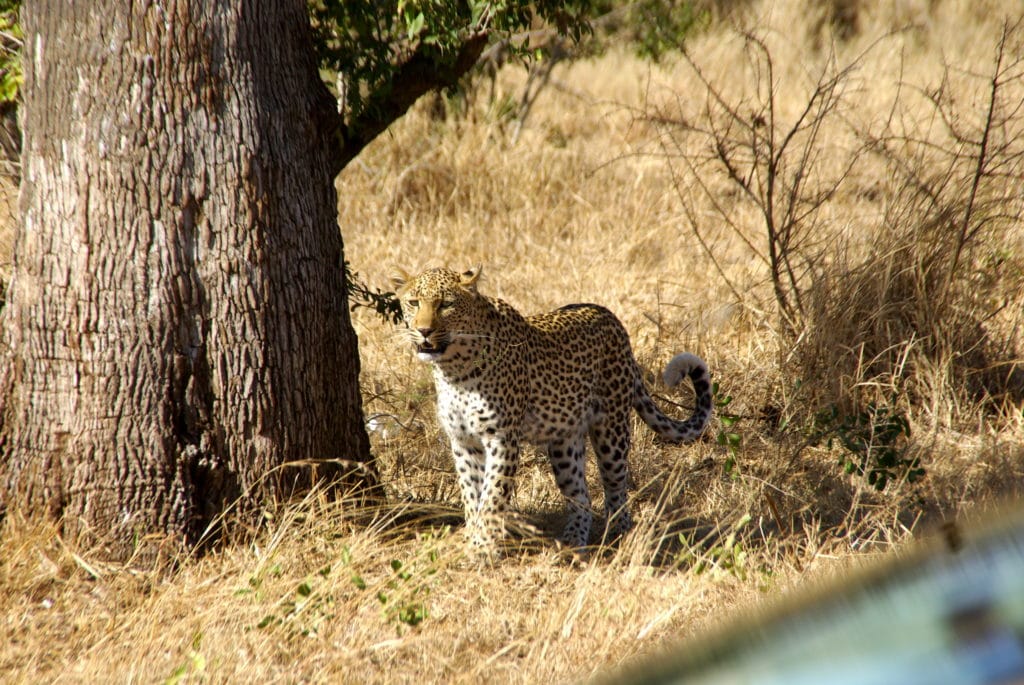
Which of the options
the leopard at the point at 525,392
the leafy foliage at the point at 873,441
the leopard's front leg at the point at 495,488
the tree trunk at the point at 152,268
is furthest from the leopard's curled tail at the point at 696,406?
the tree trunk at the point at 152,268

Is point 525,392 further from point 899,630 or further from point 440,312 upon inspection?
point 899,630

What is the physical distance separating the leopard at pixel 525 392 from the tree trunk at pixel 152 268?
0.83 metres

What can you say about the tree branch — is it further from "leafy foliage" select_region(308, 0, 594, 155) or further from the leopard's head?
the leopard's head

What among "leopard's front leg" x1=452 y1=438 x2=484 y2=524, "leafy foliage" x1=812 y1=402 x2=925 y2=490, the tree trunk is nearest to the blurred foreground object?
the tree trunk

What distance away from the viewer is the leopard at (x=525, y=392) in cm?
472

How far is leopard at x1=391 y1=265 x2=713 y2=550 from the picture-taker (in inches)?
186

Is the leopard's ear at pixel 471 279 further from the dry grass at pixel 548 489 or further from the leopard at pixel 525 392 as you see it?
the dry grass at pixel 548 489

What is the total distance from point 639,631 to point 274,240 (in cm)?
192

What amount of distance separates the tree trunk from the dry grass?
26 centimetres

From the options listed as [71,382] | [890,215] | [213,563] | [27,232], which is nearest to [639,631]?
[213,563]

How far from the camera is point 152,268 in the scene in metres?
3.88

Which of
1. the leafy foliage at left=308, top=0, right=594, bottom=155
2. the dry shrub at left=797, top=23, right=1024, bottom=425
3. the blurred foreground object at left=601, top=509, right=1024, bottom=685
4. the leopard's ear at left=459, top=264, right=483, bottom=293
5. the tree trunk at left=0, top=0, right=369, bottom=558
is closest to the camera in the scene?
the blurred foreground object at left=601, top=509, right=1024, bottom=685

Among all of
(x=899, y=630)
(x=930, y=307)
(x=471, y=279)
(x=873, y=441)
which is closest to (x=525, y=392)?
(x=471, y=279)

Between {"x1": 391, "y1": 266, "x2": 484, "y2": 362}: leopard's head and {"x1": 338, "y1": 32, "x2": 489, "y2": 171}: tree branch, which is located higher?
{"x1": 338, "y1": 32, "x2": 489, "y2": 171}: tree branch
